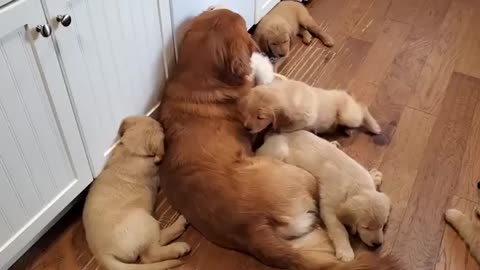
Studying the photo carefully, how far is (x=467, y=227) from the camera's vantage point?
63.8 inches

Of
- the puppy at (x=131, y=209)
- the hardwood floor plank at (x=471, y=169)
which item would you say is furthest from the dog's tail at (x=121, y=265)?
the hardwood floor plank at (x=471, y=169)

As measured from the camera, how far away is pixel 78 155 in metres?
1.54

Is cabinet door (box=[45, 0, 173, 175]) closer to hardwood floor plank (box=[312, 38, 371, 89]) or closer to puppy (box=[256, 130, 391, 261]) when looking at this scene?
puppy (box=[256, 130, 391, 261])

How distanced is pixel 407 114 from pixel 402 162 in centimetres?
27

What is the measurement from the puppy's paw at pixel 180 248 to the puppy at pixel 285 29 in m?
1.02

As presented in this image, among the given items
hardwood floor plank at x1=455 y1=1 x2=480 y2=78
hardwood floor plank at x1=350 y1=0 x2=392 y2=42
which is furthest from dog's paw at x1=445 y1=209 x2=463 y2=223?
hardwood floor plank at x1=350 y1=0 x2=392 y2=42

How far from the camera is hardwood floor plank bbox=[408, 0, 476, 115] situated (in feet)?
6.91

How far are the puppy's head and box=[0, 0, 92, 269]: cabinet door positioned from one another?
0.49ft

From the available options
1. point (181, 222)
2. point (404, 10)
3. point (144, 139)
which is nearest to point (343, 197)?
point (181, 222)

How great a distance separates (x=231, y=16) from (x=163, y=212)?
27.4 inches

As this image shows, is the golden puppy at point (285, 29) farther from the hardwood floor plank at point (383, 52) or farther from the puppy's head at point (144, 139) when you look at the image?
the puppy's head at point (144, 139)

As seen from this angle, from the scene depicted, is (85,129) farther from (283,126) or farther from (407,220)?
(407,220)

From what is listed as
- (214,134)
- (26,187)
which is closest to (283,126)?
(214,134)

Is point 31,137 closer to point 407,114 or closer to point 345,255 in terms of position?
point 345,255
